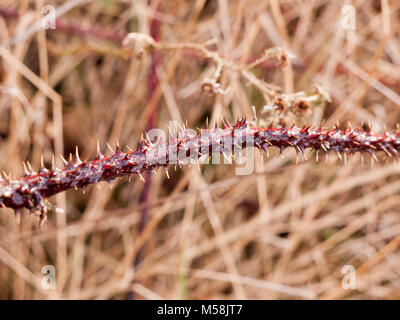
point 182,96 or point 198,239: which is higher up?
point 182,96

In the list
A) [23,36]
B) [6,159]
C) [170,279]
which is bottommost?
[170,279]

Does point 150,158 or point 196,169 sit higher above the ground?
point 196,169

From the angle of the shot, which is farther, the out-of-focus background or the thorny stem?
the out-of-focus background

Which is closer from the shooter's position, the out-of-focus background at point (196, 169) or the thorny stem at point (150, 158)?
the thorny stem at point (150, 158)

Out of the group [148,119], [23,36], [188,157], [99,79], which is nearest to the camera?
[188,157]

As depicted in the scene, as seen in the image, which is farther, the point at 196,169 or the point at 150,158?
the point at 196,169
